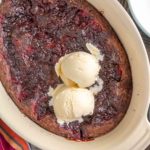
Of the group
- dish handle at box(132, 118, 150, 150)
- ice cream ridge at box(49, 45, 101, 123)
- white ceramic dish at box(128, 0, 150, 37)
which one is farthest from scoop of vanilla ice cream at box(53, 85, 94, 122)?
white ceramic dish at box(128, 0, 150, 37)

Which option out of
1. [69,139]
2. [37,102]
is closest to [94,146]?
[69,139]

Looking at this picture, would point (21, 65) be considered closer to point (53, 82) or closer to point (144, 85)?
point (53, 82)

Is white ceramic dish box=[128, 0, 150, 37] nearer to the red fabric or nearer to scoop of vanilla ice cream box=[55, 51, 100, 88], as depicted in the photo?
scoop of vanilla ice cream box=[55, 51, 100, 88]

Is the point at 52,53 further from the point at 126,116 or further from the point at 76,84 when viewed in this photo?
the point at 126,116

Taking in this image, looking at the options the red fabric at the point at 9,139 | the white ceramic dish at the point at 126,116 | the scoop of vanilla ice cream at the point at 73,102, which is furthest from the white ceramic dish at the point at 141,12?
the red fabric at the point at 9,139

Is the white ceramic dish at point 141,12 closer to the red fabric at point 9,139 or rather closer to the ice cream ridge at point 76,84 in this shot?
the ice cream ridge at point 76,84
